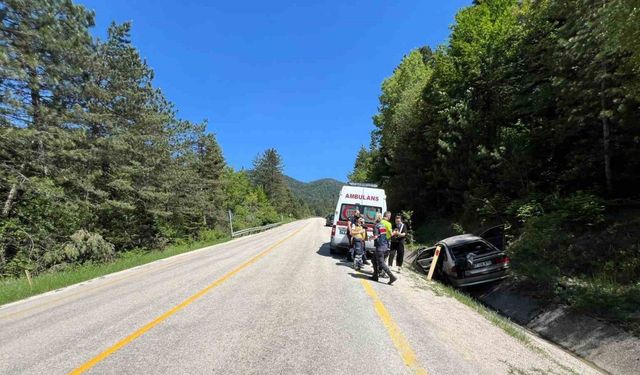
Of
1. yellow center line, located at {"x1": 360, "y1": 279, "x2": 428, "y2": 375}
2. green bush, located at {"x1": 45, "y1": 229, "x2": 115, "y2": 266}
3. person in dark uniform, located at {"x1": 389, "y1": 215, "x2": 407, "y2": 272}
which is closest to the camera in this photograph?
yellow center line, located at {"x1": 360, "y1": 279, "x2": 428, "y2": 375}

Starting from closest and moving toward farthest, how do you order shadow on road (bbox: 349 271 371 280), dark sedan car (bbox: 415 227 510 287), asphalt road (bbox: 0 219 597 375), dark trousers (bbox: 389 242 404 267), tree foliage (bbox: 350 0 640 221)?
asphalt road (bbox: 0 219 597 375)
tree foliage (bbox: 350 0 640 221)
dark sedan car (bbox: 415 227 510 287)
shadow on road (bbox: 349 271 371 280)
dark trousers (bbox: 389 242 404 267)

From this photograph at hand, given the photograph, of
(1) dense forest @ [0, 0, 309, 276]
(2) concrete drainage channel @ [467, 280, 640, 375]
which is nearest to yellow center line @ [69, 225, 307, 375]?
(2) concrete drainage channel @ [467, 280, 640, 375]

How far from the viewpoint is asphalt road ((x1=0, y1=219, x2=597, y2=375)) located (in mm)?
4555

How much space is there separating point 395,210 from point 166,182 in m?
18.0

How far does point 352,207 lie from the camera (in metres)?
15.8

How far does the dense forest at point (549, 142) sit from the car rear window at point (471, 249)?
87cm

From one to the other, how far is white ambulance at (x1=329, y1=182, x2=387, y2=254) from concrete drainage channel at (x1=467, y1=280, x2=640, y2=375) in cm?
641

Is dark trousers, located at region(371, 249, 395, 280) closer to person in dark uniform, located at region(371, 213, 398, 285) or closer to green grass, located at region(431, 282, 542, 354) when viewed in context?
person in dark uniform, located at region(371, 213, 398, 285)

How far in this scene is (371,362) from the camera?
4547 mm

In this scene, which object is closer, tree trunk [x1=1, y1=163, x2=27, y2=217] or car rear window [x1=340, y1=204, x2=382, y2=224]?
car rear window [x1=340, y1=204, x2=382, y2=224]

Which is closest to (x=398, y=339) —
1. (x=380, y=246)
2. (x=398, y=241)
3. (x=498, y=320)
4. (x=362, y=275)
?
(x=498, y=320)

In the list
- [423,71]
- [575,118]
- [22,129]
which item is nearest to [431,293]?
[575,118]

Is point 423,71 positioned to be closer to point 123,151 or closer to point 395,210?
point 395,210

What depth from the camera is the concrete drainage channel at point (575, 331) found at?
575 cm
